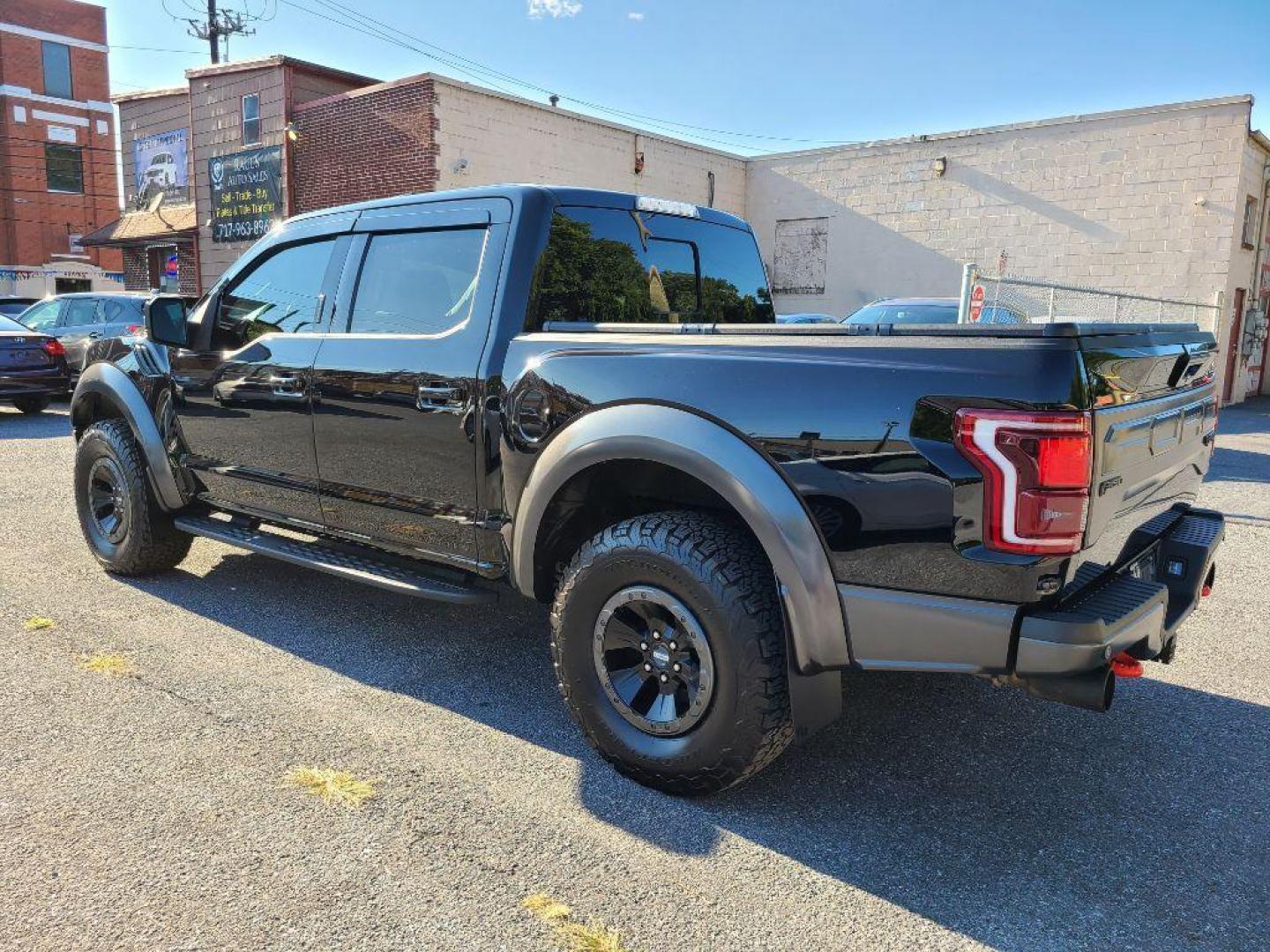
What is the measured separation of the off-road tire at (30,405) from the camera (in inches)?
500

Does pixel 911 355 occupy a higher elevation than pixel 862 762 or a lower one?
higher

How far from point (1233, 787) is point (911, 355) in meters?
1.96

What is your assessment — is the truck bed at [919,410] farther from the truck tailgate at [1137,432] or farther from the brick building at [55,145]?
the brick building at [55,145]

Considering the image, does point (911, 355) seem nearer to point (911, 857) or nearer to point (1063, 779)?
point (911, 857)

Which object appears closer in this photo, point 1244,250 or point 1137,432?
point 1137,432

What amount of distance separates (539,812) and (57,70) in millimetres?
48094

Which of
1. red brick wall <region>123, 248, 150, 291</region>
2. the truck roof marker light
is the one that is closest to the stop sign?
the truck roof marker light

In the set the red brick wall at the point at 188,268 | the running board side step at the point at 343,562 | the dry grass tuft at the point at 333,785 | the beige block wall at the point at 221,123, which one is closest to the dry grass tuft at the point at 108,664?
the running board side step at the point at 343,562

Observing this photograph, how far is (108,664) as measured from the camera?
3.88m

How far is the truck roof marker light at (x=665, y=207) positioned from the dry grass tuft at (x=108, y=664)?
2848mm

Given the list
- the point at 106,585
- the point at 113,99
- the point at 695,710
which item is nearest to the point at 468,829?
the point at 695,710

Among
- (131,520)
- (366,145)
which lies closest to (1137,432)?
(131,520)

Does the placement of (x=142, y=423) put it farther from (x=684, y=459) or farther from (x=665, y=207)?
(x=684, y=459)

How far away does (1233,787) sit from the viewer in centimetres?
306
